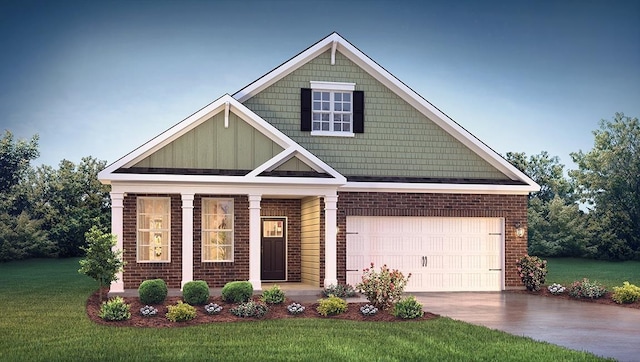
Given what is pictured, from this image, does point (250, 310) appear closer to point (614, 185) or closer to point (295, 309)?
point (295, 309)

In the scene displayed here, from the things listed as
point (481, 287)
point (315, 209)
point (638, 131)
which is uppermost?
point (638, 131)

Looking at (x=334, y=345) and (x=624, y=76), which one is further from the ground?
(x=624, y=76)

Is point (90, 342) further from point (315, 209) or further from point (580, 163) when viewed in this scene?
point (580, 163)

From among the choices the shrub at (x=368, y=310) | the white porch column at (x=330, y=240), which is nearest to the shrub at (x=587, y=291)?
the white porch column at (x=330, y=240)

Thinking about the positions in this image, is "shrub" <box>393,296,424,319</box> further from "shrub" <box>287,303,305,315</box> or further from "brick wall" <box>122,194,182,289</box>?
"brick wall" <box>122,194,182,289</box>

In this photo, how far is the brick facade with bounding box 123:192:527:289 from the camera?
66.0 feet

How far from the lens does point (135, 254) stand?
65.6 ft

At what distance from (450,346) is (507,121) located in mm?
33014

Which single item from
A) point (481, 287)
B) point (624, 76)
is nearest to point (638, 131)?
point (624, 76)

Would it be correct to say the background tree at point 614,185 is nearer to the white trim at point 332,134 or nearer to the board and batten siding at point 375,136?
the board and batten siding at point 375,136

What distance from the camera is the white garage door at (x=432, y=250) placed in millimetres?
21656

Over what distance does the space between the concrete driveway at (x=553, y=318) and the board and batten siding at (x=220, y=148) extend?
5.76 metres

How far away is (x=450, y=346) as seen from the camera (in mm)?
11859

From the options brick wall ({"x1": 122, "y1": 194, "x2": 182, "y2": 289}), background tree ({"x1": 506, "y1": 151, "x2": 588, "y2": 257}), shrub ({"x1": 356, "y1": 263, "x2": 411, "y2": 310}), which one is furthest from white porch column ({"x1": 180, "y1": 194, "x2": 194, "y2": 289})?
background tree ({"x1": 506, "y1": 151, "x2": 588, "y2": 257})
